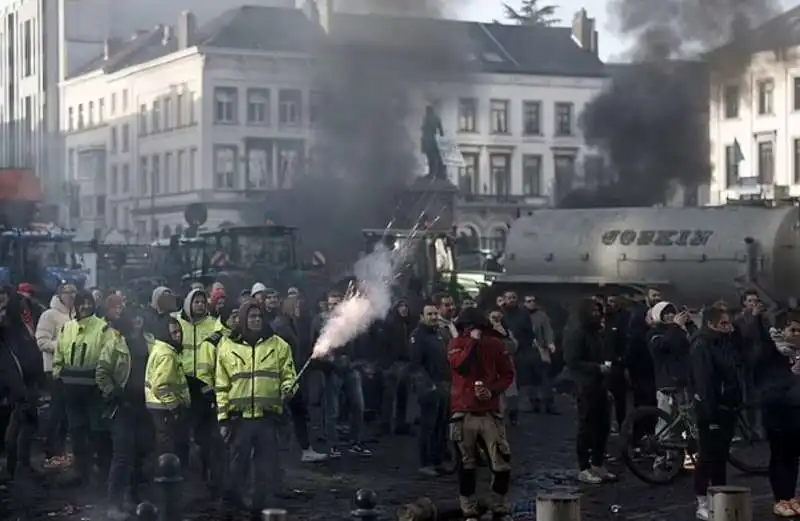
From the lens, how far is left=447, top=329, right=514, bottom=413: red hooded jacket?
39.6 feet

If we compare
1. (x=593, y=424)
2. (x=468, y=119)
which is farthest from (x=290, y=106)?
(x=593, y=424)

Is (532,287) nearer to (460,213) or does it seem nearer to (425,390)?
(425,390)

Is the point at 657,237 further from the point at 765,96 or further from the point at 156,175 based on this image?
the point at 156,175

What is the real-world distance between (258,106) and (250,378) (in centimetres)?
4917

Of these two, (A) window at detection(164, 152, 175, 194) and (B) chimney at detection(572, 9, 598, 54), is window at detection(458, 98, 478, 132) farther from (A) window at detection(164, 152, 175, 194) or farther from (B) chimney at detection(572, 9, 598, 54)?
(A) window at detection(164, 152, 175, 194)

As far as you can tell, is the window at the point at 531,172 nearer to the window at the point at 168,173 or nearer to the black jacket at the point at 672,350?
the window at the point at 168,173

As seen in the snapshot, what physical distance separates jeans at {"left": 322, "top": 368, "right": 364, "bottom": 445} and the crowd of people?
23mm

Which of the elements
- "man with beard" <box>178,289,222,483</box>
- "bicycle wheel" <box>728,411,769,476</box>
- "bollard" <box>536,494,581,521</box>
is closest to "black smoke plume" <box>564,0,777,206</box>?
"bicycle wheel" <box>728,411,769,476</box>

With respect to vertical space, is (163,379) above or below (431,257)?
below

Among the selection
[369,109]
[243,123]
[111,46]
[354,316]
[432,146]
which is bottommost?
[354,316]

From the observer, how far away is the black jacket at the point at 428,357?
14867 mm

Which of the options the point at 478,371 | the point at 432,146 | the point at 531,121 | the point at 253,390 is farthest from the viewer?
the point at 531,121

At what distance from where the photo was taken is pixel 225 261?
98.8 feet

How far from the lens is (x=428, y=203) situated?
40.0 m
